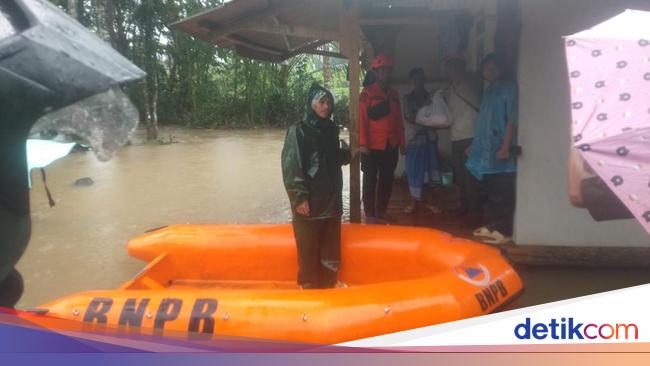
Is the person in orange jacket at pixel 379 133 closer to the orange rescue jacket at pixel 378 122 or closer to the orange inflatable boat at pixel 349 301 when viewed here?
the orange rescue jacket at pixel 378 122

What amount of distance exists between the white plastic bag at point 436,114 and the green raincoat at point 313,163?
5.48 feet

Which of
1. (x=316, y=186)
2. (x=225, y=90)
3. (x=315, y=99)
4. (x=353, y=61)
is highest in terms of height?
(x=225, y=90)

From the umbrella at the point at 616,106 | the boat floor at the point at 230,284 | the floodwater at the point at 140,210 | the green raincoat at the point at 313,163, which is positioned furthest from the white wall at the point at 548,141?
the umbrella at the point at 616,106

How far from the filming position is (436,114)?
199 inches

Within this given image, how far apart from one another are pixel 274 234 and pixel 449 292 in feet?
5.38

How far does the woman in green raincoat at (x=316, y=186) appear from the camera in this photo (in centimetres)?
348

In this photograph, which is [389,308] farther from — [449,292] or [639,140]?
[639,140]

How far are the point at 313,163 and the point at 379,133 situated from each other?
1.57 meters

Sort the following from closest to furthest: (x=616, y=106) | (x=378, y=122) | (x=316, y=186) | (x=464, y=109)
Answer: (x=616, y=106)
(x=316, y=186)
(x=378, y=122)
(x=464, y=109)

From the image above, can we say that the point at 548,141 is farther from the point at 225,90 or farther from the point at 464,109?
the point at 225,90

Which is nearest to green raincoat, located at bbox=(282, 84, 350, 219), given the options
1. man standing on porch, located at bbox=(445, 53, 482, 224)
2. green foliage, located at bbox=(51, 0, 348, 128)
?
man standing on porch, located at bbox=(445, 53, 482, 224)

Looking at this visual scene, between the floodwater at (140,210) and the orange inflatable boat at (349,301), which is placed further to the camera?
the floodwater at (140,210)

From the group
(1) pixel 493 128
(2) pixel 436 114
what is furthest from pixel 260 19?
(1) pixel 493 128

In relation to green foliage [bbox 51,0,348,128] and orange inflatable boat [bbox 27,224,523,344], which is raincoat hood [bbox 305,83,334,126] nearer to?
orange inflatable boat [bbox 27,224,523,344]
